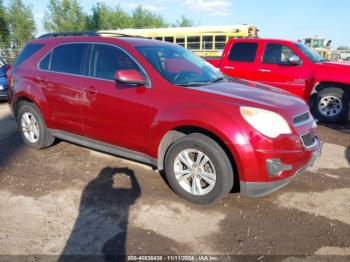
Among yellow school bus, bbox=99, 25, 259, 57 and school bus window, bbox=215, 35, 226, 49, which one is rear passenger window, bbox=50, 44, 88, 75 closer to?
yellow school bus, bbox=99, 25, 259, 57

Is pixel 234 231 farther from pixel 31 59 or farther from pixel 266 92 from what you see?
pixel 31 59

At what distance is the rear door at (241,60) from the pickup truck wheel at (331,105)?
165cm

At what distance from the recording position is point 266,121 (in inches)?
133

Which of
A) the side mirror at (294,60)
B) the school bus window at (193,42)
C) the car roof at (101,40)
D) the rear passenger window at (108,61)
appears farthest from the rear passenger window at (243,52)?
the school bus window at (193,42)

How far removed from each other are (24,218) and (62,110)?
1847mm

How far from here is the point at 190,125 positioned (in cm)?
362

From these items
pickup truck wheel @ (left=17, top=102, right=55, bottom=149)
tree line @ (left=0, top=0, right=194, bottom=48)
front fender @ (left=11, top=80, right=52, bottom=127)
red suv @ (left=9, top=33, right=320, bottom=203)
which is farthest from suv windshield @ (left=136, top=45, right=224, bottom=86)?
tree line @ (left=0, top=0, right=194, bottom=48)

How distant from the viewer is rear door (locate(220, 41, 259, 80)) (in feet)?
27.6

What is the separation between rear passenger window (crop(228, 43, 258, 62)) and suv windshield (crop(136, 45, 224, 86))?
3969 millimetres

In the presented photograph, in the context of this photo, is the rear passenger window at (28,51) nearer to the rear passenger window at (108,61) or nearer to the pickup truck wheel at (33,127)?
the pickup truck wheel at (33,127)

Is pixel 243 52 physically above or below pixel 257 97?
above

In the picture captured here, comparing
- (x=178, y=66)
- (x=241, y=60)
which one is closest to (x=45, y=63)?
(x=178, y=66)

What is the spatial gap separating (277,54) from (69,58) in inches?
206

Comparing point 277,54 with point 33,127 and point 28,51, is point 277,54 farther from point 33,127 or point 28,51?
point 33,127
